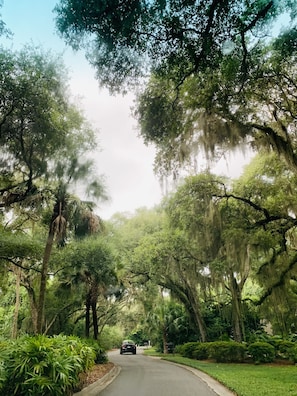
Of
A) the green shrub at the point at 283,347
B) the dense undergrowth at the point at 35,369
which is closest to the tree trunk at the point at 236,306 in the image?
the green shrub at the point at 283,347

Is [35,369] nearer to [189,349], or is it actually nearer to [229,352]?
[229,352]

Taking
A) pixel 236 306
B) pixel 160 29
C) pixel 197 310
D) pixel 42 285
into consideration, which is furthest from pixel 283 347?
pixel 160 29

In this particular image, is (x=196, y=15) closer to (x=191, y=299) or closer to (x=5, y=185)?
(x=5, y=185)

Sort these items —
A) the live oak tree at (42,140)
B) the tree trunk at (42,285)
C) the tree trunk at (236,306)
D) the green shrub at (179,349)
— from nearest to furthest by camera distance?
1. the live oak tree at (42,140)
2. the tree trunk at (42,285)
3. the tree trunk at (236,306)
4. the green shrub at (179,349)

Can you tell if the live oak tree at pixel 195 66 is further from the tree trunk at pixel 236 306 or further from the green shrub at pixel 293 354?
the tree trunk at pixel 236 306

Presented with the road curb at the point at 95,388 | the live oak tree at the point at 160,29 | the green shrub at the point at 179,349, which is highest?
the live oak tree at the point at 160,29

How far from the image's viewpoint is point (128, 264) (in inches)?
926

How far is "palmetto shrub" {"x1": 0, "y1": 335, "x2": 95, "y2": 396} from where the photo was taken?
5.54 meters

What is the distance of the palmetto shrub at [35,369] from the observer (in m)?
5.54

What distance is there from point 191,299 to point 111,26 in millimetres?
20445

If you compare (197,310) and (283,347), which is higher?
(197,310)

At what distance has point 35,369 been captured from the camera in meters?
5.68

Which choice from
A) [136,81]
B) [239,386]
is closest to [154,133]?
[136,81]

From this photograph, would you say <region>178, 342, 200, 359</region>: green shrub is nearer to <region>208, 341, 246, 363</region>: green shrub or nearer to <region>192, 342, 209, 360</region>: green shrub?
<region>192, 342, 209, 360</region>: green shrub
